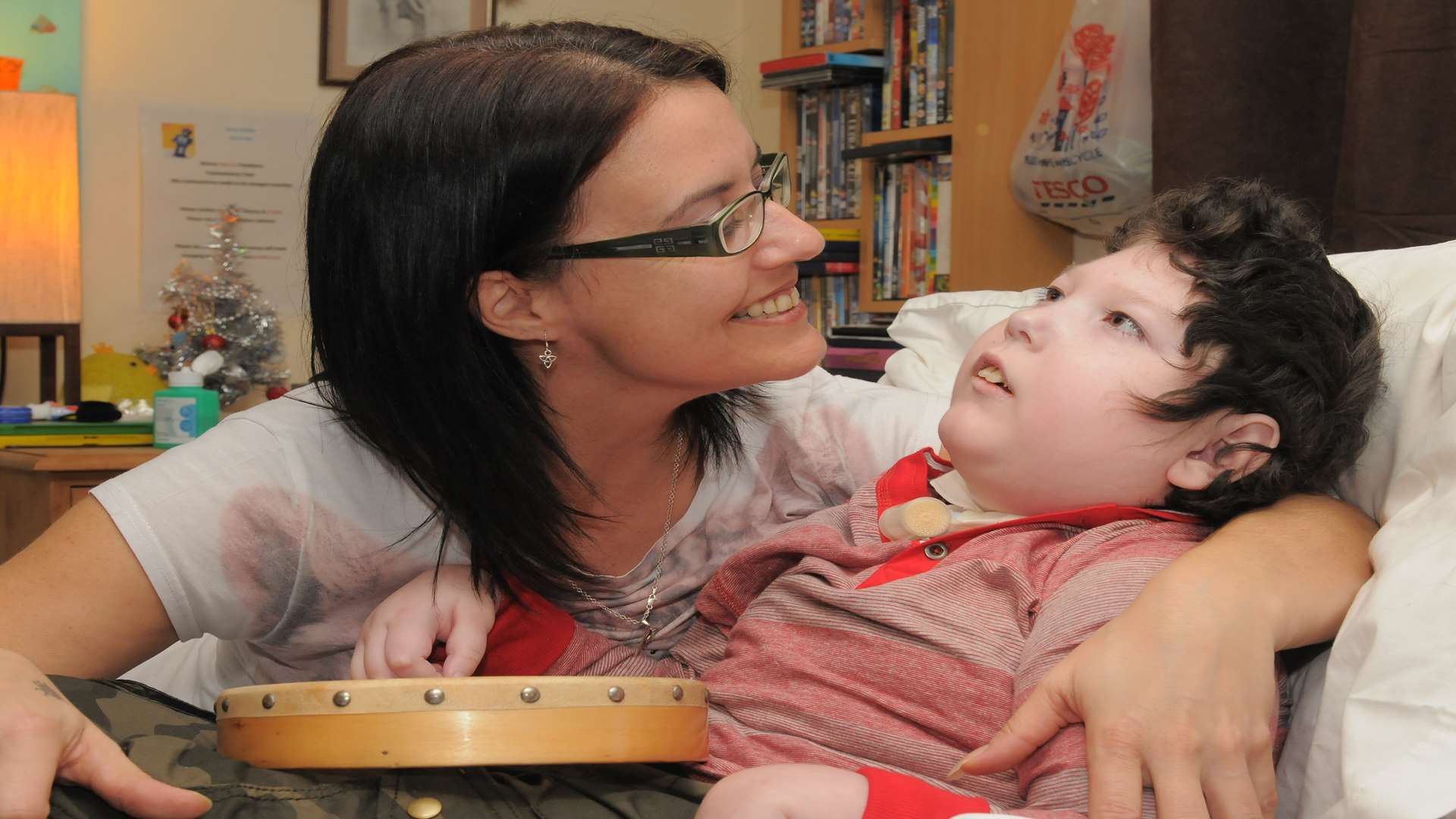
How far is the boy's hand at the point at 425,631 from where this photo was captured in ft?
3.57

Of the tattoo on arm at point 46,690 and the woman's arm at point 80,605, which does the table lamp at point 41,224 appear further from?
the tattoo on arm at point 46,690

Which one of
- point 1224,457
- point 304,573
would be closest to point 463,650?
point 304,573

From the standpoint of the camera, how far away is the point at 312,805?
2.78 feet

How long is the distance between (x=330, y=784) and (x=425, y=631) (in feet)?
0.82

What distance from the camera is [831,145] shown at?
3.75m

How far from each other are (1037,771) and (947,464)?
1.49 ft

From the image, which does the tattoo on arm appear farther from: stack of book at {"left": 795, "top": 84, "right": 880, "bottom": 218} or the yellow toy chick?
stack of book at {"left": 795, "top": 84, "right": 880, "bottom": 218}

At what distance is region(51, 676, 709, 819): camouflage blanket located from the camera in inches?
33.0

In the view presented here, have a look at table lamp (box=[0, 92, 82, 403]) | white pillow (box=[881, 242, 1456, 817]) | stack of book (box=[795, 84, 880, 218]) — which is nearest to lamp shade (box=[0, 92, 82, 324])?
table lamp (box=[0, 92, 82, 403])

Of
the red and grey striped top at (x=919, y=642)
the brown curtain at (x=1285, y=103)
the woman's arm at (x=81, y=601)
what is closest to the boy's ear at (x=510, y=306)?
the red and grey striped top at (x=919, y=642)

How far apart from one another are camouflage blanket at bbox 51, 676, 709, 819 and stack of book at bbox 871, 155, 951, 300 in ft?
7.58

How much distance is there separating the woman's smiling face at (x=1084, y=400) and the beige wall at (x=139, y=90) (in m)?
2.90

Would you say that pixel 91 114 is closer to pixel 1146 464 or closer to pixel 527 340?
pixel 527 340

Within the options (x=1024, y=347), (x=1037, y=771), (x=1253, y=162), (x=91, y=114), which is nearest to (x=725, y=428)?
(x=1024, y=347)
